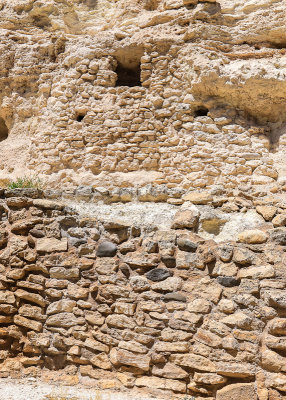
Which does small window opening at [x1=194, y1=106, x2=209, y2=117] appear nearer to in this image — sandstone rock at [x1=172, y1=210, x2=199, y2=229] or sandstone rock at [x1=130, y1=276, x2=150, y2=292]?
sandstone rock at [x1=172, y1=210, x2=199, y2=229]

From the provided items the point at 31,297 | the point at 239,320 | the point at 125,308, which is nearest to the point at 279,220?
the point at 239,320

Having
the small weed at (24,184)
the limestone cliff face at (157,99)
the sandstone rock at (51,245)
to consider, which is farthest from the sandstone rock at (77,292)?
the limestone cliff face at (157,99)

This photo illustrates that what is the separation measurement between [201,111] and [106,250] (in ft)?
16.5

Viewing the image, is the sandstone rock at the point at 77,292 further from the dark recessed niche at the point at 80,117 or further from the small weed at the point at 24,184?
the dark recessed niche at the point at 80,117

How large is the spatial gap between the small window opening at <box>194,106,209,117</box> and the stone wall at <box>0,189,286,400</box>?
4.28 m

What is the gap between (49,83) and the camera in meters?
9.46

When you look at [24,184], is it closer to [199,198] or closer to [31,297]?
[31,297]

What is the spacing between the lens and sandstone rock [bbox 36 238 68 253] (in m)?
4.04

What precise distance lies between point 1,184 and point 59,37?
145 inches

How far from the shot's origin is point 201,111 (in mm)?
8180

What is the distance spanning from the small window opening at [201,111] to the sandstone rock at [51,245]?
16.2 feet

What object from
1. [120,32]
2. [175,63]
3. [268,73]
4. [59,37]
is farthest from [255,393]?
[59,37]

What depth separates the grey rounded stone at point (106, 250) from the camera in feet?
12.9

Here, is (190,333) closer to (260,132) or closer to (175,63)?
(260,132)
